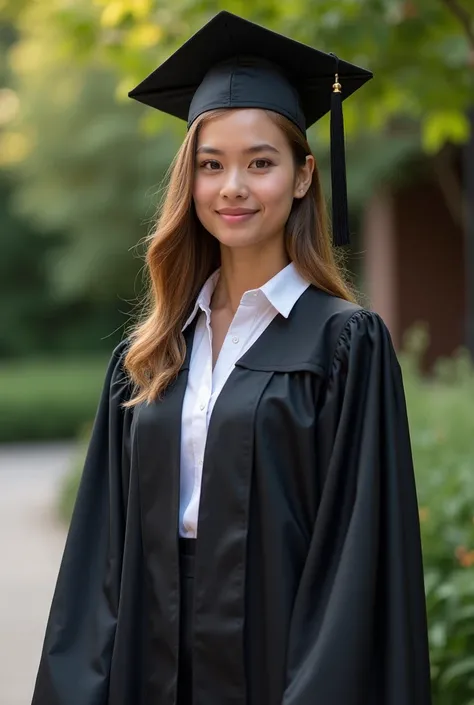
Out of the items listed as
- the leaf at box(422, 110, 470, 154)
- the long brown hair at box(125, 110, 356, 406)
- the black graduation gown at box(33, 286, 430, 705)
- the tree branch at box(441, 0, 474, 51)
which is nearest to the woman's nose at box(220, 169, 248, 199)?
the long brown hair at box(125, 110, 356, 406)

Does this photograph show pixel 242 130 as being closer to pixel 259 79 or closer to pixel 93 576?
pixel 259 79

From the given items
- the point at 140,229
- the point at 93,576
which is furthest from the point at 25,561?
the point at 140,229

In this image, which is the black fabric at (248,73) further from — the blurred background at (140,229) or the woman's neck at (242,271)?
the blurred background at (140,229)

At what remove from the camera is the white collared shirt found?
2.27 m

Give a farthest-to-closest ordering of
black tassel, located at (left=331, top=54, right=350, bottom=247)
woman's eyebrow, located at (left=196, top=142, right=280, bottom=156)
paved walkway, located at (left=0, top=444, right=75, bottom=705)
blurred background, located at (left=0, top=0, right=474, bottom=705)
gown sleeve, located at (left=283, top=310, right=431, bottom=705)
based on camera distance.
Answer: paved walkway, located at (left=0, top=444, right=75, bottom=705) → blurred background, located at (left=0, top=0, right=474, bottom=705) → black tassel, located at (left=331, top=54, right=350, bottom=247) → woman's eyebrow, located at (left=196, top=142, right=280, bottom=156) → gown sleeve, located at (left=283, top=310, right=431, bottom=705)

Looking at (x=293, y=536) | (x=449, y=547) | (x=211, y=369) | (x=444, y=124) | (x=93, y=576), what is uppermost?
(x=444, y=124)

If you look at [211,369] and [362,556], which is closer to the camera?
[362,556]

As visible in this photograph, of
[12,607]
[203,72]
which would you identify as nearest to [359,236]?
[12,607]

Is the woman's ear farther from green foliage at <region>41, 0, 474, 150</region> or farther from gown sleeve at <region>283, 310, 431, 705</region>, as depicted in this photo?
green foliage at <region>41, 0, 474, 150</region>

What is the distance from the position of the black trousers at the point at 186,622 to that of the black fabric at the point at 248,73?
0.91m

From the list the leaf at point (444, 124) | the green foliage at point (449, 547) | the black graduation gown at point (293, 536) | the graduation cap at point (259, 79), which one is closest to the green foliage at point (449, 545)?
the green foliage at point (449, 547)

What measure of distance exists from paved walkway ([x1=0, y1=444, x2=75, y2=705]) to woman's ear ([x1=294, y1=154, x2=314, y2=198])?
3272 millimetres

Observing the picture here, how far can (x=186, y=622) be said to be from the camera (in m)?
2.28

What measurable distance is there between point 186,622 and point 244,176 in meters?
0.91
